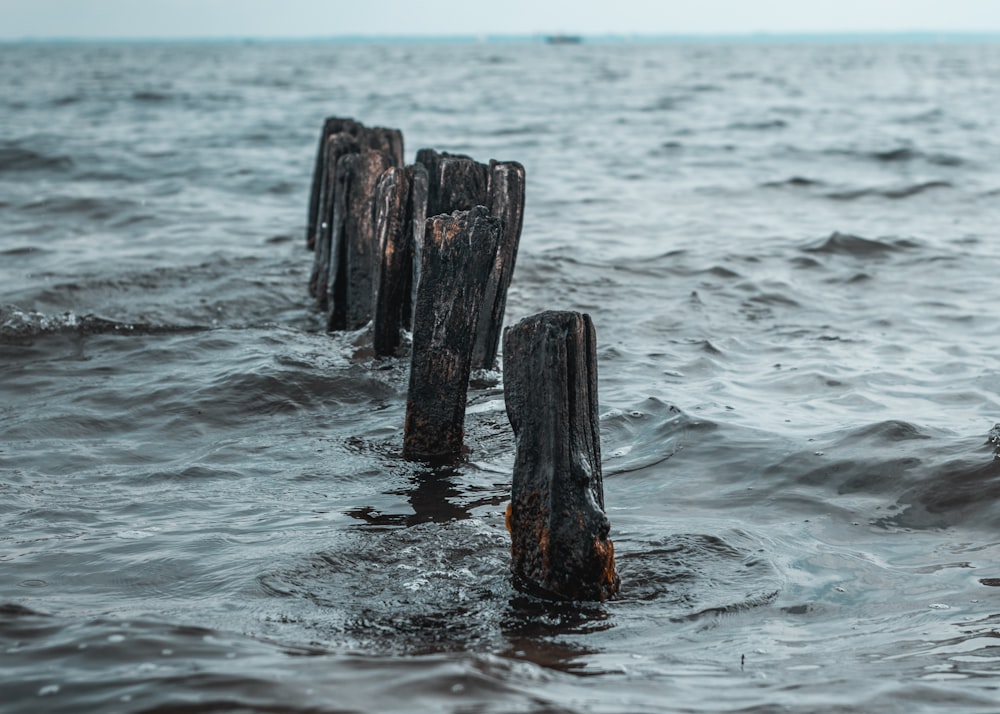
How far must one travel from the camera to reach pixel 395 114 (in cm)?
3375

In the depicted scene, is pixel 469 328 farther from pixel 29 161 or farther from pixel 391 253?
pixel 29 161

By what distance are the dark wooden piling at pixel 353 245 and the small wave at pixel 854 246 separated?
272 inches

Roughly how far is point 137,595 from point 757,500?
3.45 m

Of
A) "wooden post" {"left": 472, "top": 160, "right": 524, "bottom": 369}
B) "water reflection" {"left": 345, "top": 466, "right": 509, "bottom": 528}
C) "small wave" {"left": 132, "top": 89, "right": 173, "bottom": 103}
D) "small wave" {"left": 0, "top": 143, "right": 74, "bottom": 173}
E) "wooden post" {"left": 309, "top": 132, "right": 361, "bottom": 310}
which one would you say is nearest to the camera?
"water reflection" {"left": 345, "top": 466, "right": 509, "bottom": 528}

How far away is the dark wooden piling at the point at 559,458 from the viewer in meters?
4.36

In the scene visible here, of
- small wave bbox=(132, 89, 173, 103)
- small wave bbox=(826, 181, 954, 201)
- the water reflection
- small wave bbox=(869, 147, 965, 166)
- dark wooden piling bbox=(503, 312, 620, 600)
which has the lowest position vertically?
the water reflection

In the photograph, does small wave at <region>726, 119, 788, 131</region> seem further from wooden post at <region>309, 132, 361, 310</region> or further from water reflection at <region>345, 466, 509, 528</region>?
water reflection at <region>345, 466, 509, 528</region>

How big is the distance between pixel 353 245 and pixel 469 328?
3082mm

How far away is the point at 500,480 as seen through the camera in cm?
601

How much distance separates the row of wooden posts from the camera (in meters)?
4.38

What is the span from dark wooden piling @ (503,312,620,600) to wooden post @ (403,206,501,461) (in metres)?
1.51

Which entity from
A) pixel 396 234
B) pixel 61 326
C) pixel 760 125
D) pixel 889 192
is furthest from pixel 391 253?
pixel 760 125

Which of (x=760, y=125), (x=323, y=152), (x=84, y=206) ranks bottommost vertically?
(x=84, y=206)

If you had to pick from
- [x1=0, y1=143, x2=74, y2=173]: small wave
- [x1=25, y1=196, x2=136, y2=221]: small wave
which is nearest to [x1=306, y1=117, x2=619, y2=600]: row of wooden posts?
[x1=25, y1=196, x2=136, y2=221]: small wave
